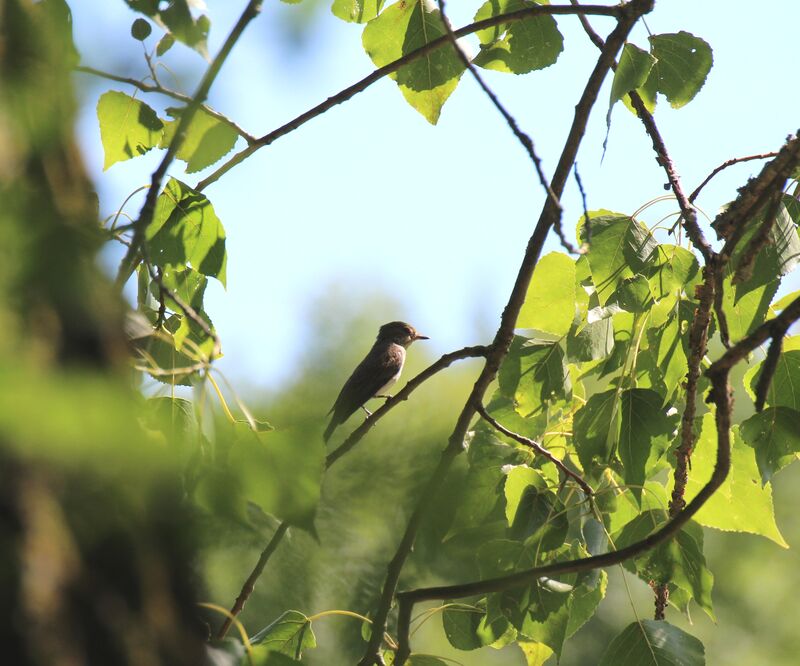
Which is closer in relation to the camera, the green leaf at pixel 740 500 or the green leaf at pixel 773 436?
the green leaf at pixel 773 436

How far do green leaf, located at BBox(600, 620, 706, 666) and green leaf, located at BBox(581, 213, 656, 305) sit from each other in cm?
84

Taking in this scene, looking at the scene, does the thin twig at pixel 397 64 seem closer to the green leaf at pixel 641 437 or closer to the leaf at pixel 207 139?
the leaf at pixel 207 139

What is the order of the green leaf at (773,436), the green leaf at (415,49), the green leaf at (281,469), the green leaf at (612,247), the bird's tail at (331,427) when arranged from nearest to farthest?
the green leaf at (281,469)
the green leaf at (773,436)
the green leaf at (612,247)
the green leaf at (415,49)
the bird's tail at (331,427)

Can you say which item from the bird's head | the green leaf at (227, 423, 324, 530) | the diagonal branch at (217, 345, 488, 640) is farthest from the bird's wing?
the green leaf at (227, 423, 324, 530)

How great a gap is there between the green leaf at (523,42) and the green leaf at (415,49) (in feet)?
0.42

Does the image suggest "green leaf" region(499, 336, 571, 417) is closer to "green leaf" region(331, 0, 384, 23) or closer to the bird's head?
"green leaf" region(331, 0, 384, 23)

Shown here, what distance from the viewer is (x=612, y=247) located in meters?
2.39

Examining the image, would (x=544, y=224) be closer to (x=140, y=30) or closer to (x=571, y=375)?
(x=571, y=375)

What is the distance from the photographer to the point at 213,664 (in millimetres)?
1204

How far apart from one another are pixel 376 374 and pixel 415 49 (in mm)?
3972

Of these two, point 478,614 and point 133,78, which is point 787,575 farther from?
point 133,78

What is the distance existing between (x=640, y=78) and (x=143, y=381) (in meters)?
1.44

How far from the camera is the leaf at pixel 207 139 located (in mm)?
2334

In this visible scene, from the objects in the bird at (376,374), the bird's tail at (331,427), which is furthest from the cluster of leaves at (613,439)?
the bird at (376,374)
